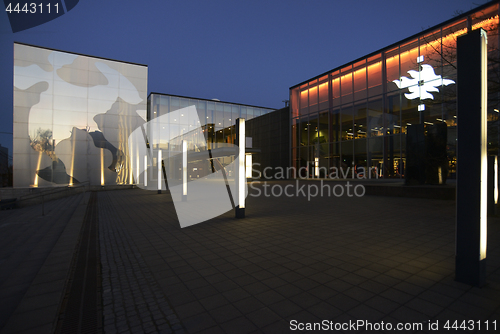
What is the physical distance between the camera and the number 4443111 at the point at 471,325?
2443 millimetres

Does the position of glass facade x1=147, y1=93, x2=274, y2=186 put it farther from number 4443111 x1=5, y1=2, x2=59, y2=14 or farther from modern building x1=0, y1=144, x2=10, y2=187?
number 4443111 x1=5, y1=2, x2=59, y2=14

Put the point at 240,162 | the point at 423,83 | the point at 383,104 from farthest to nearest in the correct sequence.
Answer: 1. the point at 383,104
2. the point at 423,83
3. the point at 240,162

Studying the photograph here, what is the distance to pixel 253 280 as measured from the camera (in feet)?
11.8

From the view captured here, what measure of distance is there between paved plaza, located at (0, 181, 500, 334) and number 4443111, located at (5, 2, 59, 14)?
1685 cm

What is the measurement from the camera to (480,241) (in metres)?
3.11

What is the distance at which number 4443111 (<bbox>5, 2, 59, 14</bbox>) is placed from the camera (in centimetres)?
1625

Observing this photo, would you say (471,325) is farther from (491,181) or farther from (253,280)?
(491,181)

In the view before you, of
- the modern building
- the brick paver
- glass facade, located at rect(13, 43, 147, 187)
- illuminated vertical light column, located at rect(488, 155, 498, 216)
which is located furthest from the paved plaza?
the modern building

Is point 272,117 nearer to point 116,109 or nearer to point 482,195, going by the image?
point 116,109

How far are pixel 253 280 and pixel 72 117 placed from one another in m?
26.1

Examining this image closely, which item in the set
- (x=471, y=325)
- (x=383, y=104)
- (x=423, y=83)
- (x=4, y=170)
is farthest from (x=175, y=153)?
(x=471, y=325)

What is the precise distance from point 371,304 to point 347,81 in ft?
84.1

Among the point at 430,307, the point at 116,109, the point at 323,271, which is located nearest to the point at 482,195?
the point at 430,307

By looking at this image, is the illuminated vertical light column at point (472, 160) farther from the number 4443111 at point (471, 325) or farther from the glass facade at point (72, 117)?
the glass facade at point (72, 117)
